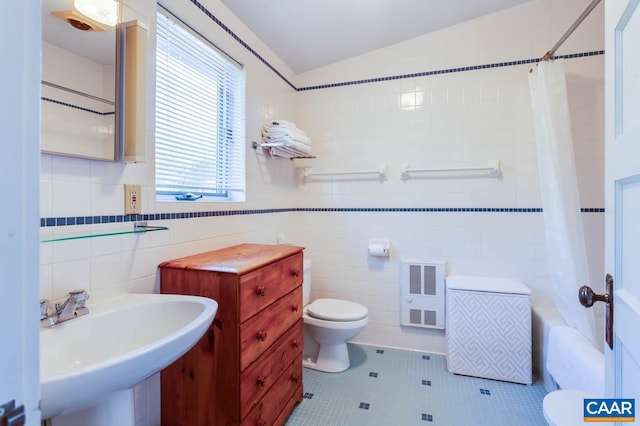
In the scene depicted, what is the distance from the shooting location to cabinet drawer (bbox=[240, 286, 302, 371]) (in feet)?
4.39

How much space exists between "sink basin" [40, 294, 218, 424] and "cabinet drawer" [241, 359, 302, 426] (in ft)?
1.82

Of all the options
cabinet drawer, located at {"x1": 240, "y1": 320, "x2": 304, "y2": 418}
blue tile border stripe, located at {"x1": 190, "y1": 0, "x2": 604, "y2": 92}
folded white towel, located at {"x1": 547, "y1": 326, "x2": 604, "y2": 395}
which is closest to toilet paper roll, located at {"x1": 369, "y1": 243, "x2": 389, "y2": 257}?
cabinet drawer, located at {"x1": 240, "y1": 320, "x2": 304, "y2": 418}

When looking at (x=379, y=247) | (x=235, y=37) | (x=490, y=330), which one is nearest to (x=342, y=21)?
(x=235, y=37)


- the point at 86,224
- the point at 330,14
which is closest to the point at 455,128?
the point at 330,14

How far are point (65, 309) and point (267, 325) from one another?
30.9 inches

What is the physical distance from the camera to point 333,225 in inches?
110

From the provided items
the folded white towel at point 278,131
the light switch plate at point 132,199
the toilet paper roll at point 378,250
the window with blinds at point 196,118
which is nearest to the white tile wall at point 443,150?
the toilet paper roll at point 378,250

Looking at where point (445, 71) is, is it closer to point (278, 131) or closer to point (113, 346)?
point (278, 131)

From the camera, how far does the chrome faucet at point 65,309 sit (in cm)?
97

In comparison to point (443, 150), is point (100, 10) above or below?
above

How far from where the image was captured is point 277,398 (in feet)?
5.39

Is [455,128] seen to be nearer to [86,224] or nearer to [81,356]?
[86,224]

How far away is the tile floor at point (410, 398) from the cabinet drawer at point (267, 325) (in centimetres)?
55

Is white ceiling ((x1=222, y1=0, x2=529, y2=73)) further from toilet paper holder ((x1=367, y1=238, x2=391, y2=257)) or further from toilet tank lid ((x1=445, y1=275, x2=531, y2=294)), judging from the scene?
toilet tank lid ((x1=445, y1=275, x2=531, y2=294))
